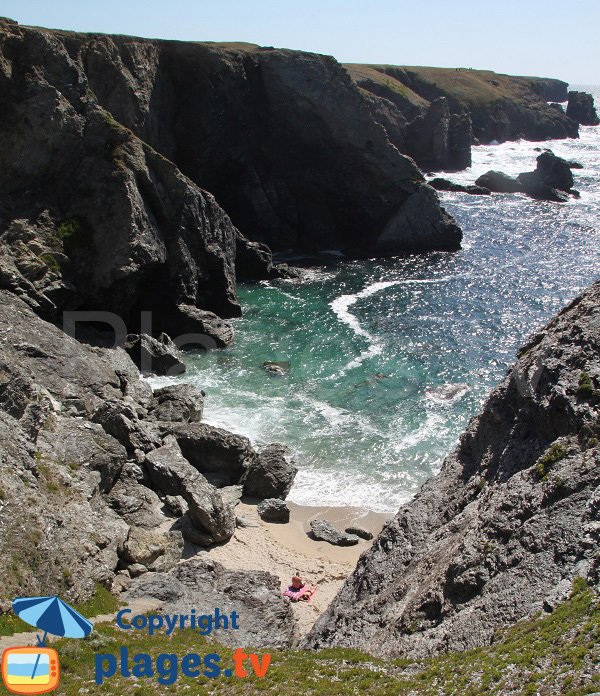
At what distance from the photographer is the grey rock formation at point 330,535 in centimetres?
3206

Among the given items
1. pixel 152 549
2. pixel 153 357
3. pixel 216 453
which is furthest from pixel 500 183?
pixel 152 549

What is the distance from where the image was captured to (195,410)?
41781 millimetres

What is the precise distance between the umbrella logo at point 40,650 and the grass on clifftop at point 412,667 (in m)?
0.36

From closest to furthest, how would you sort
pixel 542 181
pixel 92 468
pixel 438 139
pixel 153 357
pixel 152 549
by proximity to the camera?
pixel 152 549, pixel 92 468, pixel 153 357, pixel 542 181, pixel 438 139

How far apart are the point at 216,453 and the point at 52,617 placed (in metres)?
17.9

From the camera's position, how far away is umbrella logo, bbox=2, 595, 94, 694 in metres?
16.1

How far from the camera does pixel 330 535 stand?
3238 cm

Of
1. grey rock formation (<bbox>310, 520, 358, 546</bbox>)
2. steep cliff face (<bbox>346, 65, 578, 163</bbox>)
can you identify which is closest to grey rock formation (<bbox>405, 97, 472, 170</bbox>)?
steep cliff face (<bbox>346, 65, 578, 163</bbox>)

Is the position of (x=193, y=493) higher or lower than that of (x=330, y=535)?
higher

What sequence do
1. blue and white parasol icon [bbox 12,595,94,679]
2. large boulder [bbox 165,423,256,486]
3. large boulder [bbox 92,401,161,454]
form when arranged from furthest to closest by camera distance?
large boulder [bbox 165,423,256,486] → large boulder [bbox 92,401,161,454] → blue and white parasol icon [bbox 12,595,94,679]

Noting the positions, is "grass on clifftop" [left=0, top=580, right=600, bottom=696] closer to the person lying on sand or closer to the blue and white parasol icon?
the blue and white parasol icon

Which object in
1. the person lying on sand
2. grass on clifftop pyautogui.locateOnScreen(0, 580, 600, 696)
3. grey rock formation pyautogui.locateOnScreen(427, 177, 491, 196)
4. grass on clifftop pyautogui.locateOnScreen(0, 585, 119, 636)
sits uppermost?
grey rock formation pyautogui.locateOnScreen(427, 177, 491, 196)

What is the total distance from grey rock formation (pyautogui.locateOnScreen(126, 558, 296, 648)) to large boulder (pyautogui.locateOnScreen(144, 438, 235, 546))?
3803 mm

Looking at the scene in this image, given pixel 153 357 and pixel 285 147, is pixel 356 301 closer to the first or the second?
pixel 153 357
